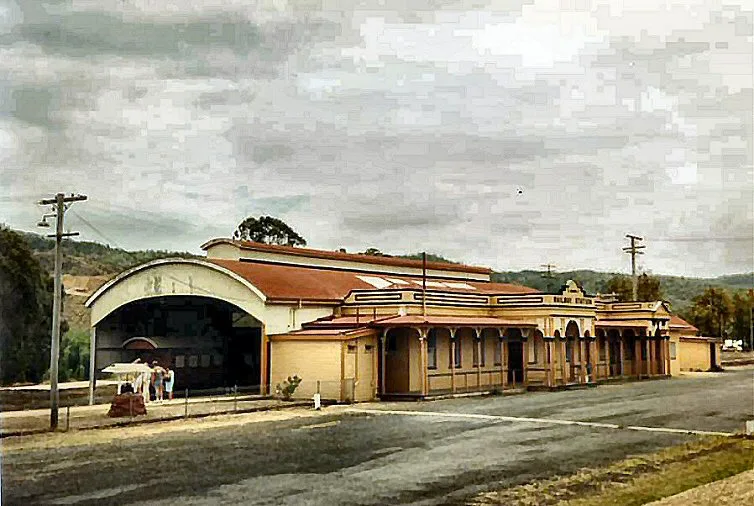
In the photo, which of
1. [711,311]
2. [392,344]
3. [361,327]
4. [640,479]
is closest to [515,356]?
[392,344]

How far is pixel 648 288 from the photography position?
12.9m

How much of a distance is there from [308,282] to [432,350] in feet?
10.5

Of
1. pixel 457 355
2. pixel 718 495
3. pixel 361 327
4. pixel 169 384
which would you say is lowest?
pixel 718 495

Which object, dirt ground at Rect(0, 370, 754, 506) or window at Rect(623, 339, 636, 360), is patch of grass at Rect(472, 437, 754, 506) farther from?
window at Rect(623, 339, 636, 360)

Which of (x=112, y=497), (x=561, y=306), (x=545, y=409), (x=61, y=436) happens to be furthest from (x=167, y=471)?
(x=561, y=306)

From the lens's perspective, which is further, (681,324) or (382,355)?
(681,324)

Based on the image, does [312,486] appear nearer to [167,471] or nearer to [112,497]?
[167,471]

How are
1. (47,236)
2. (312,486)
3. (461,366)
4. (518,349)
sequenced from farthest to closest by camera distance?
1. (518,349)
2. (461,366)
3. (312,486)
4. (47,236)

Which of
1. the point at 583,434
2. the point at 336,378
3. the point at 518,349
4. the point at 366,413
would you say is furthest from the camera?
the point at 518,349

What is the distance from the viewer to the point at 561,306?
18297mm

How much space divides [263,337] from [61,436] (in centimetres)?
551

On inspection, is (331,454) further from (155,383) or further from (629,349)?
(629,349)

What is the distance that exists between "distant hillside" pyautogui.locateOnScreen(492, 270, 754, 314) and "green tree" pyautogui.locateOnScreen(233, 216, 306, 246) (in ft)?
10.0

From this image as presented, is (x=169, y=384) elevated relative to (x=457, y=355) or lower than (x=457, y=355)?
lower
